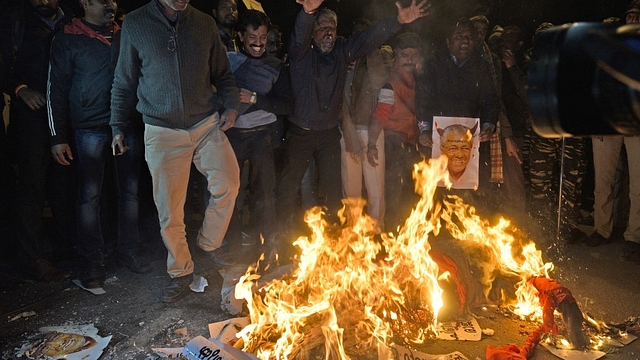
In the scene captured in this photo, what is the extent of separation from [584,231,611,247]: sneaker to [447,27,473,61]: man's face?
278cm

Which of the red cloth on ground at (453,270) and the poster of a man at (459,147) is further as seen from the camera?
the poster of a man at (459,147)

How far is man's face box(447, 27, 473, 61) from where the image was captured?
5.78 metres

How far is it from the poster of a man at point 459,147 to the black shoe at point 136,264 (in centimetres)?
356

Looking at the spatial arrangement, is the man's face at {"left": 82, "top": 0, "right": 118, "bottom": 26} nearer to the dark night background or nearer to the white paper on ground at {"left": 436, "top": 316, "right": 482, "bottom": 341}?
the dark night background

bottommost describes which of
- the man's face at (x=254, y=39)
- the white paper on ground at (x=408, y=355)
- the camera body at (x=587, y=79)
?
the white paper on ground at (x=408, y=355)

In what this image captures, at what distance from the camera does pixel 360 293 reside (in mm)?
3998

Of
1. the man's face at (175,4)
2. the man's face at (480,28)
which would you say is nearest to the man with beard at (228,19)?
the man's face at (175,4)

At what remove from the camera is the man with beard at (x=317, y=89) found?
531cm

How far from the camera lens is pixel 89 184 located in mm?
5051

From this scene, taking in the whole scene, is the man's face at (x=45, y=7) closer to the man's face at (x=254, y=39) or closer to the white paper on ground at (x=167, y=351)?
the man's face at (x=254, y=39)

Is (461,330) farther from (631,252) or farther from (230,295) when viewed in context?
(631,252)

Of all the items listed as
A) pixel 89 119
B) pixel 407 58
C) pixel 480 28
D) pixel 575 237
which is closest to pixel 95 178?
pixel 89 119

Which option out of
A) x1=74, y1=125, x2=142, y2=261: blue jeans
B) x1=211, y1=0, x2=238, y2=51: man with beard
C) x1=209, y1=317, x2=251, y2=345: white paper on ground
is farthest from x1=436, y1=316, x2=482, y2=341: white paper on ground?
x1=211, y1=0, x2=238, y2=51: man with beard

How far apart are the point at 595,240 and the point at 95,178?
5.96 meters
